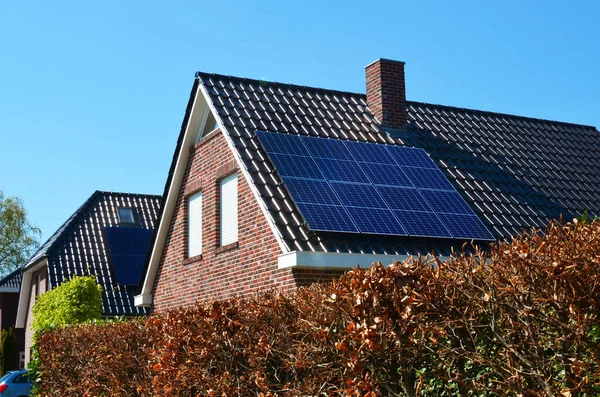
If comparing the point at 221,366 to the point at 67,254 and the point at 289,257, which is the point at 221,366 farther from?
the point at 67,254

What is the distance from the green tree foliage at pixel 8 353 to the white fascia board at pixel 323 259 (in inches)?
1104

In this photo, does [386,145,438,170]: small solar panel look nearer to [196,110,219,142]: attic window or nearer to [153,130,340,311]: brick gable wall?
[153,130,340,311]: brick gable wall

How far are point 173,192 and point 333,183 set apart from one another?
6273 mm

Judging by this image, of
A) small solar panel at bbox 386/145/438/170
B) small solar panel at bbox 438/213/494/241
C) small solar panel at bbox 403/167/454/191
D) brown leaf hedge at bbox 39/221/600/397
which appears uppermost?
small solar panel at bbox 386/145/438/170

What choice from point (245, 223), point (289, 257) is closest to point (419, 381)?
point (289, 257)

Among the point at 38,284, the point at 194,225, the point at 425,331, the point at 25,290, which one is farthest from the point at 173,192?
the point at 25,290

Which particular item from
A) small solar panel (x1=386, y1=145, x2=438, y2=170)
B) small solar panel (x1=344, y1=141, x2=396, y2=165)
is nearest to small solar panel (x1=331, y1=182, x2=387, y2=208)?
small solar panel (x1=344, y1=141, x2=396, y2=165)

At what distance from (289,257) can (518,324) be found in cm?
864

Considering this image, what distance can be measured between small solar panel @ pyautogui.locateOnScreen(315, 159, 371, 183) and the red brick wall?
5.02ft

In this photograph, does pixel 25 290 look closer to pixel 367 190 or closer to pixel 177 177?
pixel 177 177

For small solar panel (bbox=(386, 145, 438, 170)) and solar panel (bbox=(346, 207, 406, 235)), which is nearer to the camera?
solar panel (bbox=(346, 207, 406, 235))

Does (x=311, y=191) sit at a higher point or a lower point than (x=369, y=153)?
lower

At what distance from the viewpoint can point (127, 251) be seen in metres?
27.9

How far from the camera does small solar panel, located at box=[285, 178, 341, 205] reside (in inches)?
551
